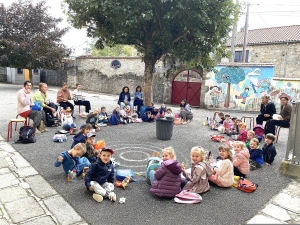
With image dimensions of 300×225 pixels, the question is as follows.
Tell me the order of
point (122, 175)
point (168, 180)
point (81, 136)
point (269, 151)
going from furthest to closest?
point (269, 151), point (81, 136), point (122, 175), point (168, 180)

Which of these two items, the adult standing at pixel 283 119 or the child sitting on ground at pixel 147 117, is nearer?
the adult standing at pixel 283 119

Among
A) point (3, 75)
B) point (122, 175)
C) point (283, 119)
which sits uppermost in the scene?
point (3, 75)

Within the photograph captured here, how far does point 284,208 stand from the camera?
395 centimetres

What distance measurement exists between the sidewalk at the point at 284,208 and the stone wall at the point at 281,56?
21.9m

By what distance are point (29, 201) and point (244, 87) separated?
43.8 feet

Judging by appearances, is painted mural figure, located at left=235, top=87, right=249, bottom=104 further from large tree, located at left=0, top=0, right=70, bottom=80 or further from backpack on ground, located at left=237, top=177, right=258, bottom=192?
large tree, located at left=0, top=0, right=70, bottom=80

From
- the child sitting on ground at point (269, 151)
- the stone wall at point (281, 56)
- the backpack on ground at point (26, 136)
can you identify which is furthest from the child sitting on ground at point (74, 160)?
the stone wall at point (281, 56)

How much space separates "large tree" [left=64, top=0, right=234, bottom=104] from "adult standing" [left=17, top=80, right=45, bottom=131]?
390cm

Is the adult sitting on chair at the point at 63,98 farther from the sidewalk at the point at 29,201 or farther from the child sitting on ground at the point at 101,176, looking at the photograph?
the child sitting on ground at the point at 101,176

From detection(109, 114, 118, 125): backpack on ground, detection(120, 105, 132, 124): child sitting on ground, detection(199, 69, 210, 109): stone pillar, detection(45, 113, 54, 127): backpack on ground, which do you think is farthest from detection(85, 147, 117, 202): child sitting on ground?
detection(199, 69, 210, 109): stone pillar

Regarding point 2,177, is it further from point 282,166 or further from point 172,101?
point 172,101

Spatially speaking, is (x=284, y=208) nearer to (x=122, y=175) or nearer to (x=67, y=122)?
(x=122, y=175)

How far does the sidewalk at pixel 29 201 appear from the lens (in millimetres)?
3400

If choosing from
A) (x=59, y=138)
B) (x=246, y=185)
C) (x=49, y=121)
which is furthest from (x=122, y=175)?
(x=49, y=121)
